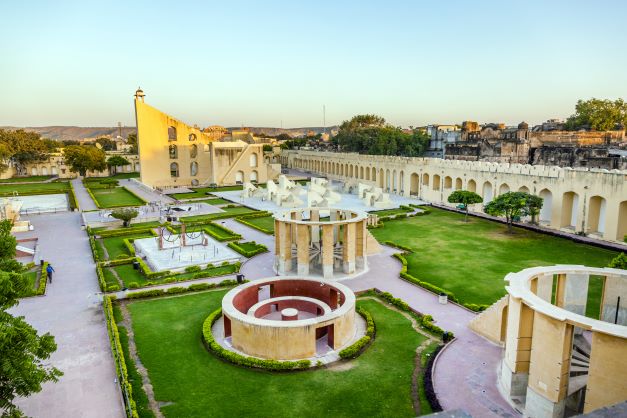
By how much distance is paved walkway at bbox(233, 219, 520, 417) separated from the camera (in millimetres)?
13414

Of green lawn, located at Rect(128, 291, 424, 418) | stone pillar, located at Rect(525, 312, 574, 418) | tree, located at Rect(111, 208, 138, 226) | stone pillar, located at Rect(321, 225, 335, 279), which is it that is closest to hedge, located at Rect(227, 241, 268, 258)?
stone pillar, located at Rect(321, 225, 335, 279)

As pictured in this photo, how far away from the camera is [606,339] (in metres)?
10.9

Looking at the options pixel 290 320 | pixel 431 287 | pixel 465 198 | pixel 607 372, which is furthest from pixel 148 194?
pixel 607 372

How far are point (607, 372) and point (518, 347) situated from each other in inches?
96.0

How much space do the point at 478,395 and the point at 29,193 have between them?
62112 millimetres

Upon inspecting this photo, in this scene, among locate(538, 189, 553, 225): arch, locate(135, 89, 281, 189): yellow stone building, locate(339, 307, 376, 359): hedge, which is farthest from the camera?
locate(135, 89, 281, 189): yellow stone building

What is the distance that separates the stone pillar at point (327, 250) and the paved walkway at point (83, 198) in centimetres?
3157

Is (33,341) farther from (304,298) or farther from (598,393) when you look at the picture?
(598,393)

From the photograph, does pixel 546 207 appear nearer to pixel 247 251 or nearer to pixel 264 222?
pixel 264 222

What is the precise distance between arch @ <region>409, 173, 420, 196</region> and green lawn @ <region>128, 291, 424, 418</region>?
37192 mm

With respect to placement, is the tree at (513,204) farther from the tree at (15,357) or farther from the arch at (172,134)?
the arch at (172,134)

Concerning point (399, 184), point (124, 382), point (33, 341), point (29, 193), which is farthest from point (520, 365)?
point (29, 193)

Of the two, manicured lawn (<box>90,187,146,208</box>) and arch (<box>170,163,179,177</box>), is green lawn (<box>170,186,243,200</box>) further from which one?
arch (<box>170,163,179,177</box>)

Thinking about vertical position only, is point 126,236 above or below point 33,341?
below
